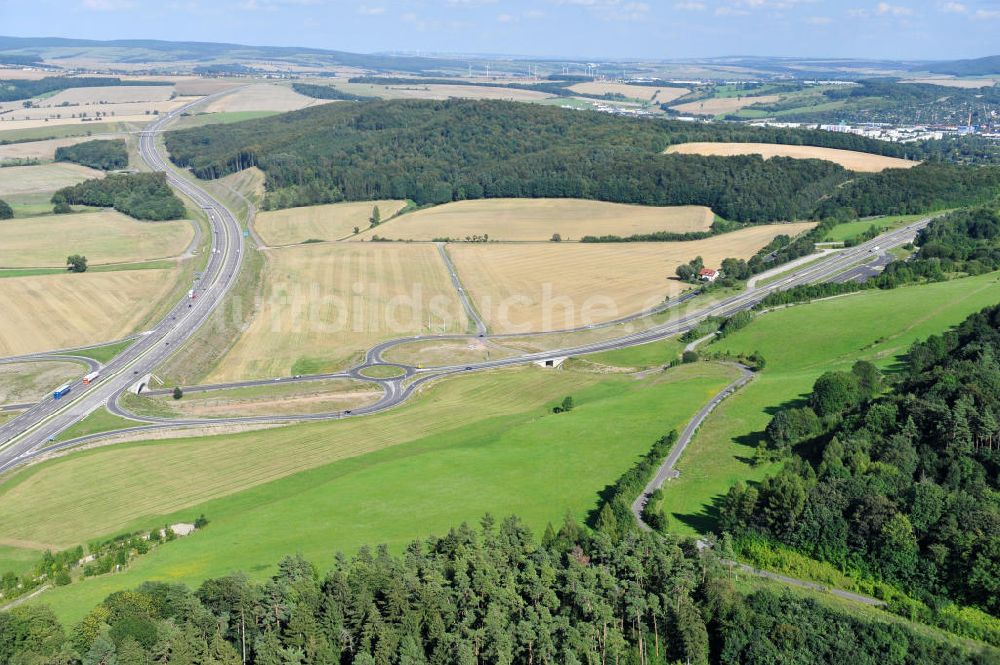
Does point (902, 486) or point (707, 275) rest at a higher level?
point (902, 486)

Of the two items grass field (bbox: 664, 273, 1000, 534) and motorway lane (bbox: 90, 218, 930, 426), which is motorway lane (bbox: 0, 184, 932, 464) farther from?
grass field (bbox: 664, 273, 1000, 534)

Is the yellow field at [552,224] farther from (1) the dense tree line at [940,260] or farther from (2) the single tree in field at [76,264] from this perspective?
(2) the single tree in field at [76,264]

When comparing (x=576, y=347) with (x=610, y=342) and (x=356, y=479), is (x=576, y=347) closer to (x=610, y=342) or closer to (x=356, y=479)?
(x=610, y=342)

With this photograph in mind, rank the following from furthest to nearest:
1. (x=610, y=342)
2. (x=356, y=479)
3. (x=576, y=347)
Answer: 1. (x=610, y=342)
2. (x=576, y=347)
3. (x=356, y=479)

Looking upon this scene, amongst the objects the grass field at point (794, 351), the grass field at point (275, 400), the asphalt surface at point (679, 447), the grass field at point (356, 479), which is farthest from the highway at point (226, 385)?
the asphalt surface at point (679, 447)

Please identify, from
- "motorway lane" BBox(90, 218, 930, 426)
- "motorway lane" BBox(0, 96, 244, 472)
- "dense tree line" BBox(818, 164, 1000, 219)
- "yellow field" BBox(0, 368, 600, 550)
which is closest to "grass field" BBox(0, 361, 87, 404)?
"motorway lane" BBox(0, 96, 244, 472)

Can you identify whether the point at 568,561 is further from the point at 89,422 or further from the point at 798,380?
the point at 89,422

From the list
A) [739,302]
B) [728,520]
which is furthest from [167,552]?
[739,302]

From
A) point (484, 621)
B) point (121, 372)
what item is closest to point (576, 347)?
point (121, 372)

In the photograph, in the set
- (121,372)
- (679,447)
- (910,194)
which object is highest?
(910,194)

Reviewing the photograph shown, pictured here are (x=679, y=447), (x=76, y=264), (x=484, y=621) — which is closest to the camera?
(x=484, y=621)
